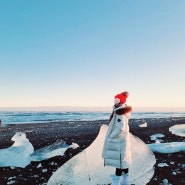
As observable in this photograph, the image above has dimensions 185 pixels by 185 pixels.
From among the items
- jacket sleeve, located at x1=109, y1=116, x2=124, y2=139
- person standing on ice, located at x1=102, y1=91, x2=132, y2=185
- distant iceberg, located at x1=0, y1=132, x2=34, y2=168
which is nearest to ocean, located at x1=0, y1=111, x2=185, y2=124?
distant iceberg, located at x1=0, y1=132, x2=34, y2=168

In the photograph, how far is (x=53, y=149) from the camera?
7.92 meters

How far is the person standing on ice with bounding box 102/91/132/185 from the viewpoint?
16.9ft

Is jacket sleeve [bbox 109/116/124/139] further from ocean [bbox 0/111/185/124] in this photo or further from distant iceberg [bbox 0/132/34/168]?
ocean [bbox 0/111/185/124]

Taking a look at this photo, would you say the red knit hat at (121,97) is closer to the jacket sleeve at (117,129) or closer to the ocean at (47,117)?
the jacket sleeve at (117,129)

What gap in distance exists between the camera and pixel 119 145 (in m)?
5.17

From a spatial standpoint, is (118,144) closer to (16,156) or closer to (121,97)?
(121,97)

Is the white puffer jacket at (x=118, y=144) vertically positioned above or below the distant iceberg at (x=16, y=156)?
above

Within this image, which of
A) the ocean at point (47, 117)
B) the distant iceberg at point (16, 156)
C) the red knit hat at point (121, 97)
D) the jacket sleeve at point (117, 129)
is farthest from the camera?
the ocean at point (47, 117)

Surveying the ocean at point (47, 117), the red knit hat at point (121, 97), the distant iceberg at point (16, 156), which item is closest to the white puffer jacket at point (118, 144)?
the red knit hat at point (121, 97)

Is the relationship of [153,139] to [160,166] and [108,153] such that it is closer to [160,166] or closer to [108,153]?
[160,166]

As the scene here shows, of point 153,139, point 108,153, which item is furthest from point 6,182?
point 153,139

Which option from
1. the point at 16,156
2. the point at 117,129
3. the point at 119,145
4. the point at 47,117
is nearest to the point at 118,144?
the point at 119,145

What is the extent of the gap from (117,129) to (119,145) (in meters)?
0.31

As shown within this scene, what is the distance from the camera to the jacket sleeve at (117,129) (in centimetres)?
510
